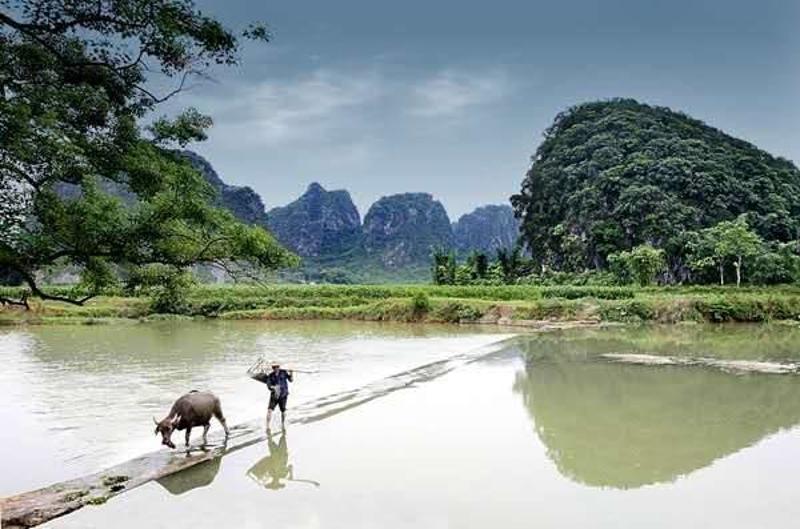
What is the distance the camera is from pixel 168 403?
1492cm

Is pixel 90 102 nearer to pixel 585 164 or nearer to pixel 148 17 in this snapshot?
pixel 148 17

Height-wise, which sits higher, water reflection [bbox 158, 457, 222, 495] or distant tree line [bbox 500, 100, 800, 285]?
distant tree line [bbox 500, 100, 800, 285]

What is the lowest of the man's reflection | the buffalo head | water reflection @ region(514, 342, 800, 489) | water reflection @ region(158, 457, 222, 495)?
water reflection @ region(514, 342, 800, 489)

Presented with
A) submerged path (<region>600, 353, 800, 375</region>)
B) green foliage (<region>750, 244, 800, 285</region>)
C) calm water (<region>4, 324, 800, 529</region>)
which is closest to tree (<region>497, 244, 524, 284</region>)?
green foliage (<region>750, 244, 800, 285</region>)

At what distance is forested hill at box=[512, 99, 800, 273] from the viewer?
59.8 meters

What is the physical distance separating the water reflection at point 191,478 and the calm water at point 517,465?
0.04m

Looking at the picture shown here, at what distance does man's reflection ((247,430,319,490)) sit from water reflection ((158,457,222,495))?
530 mm

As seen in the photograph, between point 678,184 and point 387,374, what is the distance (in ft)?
163

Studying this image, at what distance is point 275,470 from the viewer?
32.1 feet

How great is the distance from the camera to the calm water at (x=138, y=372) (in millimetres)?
11195

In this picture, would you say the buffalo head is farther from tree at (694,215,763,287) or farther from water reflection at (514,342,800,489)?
tree at (694,215,763,287)

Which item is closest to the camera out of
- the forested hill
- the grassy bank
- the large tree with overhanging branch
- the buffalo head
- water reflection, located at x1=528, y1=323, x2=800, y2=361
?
the large tree with overhanging branch

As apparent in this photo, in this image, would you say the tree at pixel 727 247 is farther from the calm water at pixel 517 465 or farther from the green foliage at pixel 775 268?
the calm water at pixel 517 465

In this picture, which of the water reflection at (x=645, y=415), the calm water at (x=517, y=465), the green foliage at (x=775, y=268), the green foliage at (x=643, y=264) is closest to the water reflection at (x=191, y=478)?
the calm water at (x=517, y=465)
